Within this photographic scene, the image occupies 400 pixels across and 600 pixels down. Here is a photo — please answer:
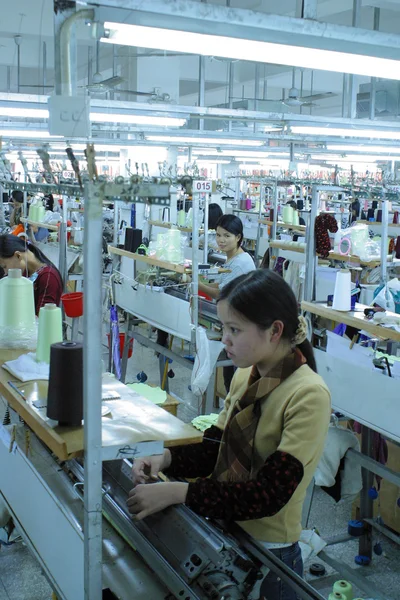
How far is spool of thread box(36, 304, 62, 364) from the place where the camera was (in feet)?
8.09

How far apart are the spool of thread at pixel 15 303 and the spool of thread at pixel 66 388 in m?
1.04

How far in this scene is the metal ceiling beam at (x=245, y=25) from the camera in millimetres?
1855

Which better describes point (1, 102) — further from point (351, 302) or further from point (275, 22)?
point (275, 22)

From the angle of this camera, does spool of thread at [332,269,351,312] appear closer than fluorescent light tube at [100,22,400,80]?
No

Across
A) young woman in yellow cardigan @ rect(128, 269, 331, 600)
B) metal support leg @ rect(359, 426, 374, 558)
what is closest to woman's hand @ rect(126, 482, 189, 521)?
young woman in yellow cardigan @ rect(128, 269, 331, 600)

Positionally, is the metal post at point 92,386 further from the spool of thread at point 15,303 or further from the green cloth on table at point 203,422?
the green cloth on table at point 203,422

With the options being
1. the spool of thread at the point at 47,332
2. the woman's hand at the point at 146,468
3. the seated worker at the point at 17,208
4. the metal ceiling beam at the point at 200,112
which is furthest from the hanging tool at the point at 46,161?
the seated worker at the point at 17,208

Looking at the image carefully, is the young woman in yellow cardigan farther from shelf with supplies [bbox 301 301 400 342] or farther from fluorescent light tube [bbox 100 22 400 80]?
shelf with supplies [bbox 301 301 400 342]

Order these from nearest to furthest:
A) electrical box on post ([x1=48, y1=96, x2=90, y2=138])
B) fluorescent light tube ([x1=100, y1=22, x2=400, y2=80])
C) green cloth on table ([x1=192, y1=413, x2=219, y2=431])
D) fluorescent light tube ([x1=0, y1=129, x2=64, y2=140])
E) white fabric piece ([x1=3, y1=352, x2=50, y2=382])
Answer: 1. electrical box on post ([x1=48, y1=96, x2=90, y2=138])
2. fluorescent light tube ([x1=100, y1=22, x2=400, y2=80])
3. white fabric piece ([x1=3, y1=352, x2=50, y2=382])
4. green cloth on table ([x1=192, y1=413, x2=219, y2=431])
5. fluorescent light tube ([x1=0, y1=129, x2=64, y2=140])

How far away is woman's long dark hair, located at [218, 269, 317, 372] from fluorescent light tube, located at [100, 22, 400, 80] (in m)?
0.82

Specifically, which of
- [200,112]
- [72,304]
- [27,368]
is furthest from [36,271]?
[200,112]

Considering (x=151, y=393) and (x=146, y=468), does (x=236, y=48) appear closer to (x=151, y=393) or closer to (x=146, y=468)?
(x=146, y=468)

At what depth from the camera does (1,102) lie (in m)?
5.62

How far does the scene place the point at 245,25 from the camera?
76.9 inches
